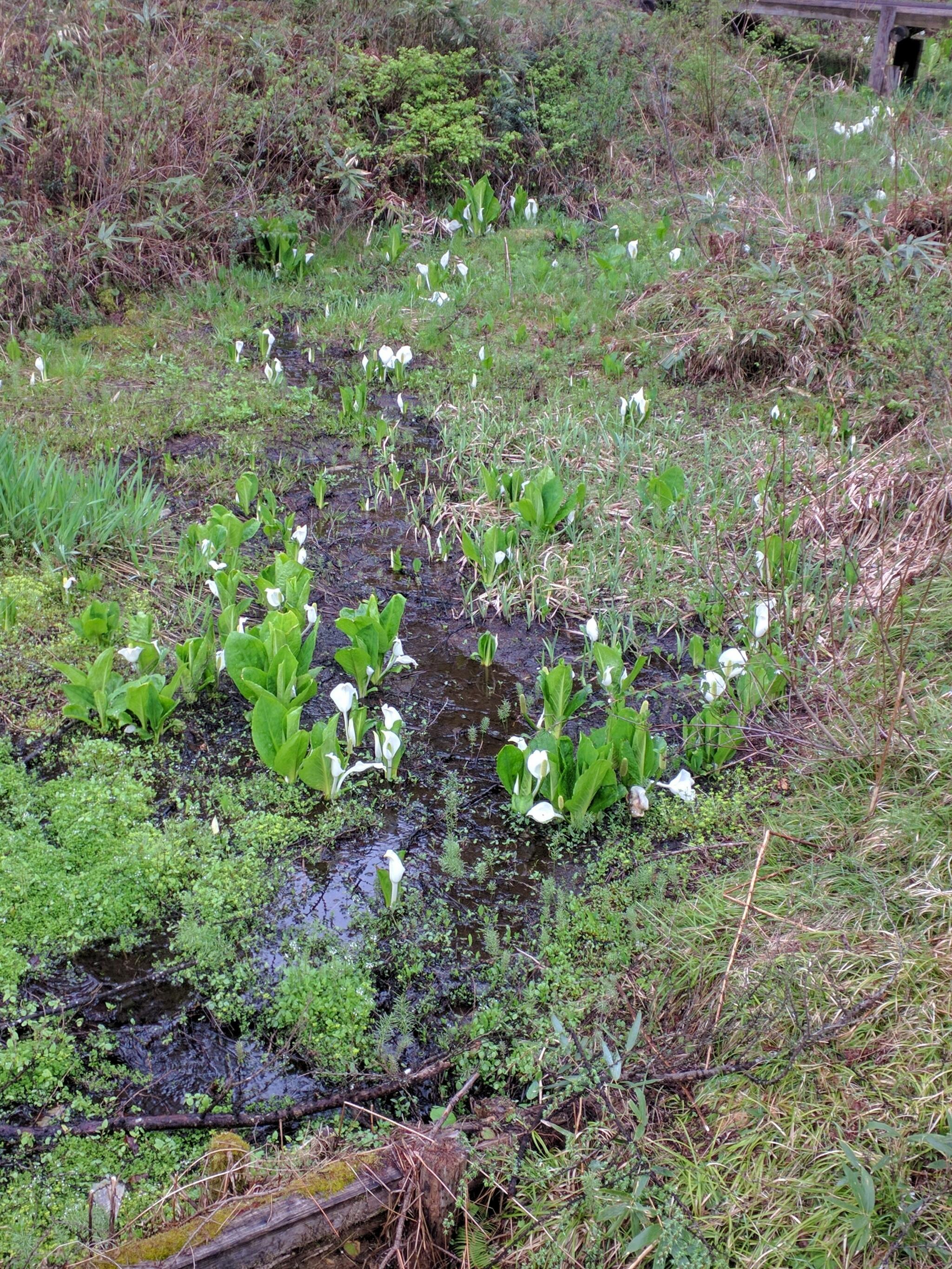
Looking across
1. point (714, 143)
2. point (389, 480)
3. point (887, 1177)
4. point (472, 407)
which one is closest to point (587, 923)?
point (887, 1177)

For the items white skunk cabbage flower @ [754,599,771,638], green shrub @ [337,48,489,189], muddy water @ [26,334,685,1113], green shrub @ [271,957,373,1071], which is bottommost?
muddy water @ [26,334,685,1113]

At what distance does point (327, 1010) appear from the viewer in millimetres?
2428

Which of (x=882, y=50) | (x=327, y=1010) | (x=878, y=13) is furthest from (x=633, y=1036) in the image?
(x=878, y=13)

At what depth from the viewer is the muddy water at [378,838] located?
7.75 ft

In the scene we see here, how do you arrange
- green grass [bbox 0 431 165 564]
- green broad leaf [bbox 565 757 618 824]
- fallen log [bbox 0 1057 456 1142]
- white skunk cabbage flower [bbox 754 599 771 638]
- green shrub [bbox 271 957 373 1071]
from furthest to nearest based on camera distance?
green grass [bbox 0 431 165 564], white skunk cabbage flower [bbox 754 599 771 638], green broad leaf [bbox 565 757 618 824], green shrub [bbox 271 957 373 1071], fallen log [bbox 0 1057 456 1142]

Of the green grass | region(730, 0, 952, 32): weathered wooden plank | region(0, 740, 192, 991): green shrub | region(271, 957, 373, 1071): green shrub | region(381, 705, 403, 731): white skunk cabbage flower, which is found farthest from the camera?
region(730, 0, 952, 32): weathered wooden plank

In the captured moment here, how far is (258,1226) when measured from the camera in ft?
5.69

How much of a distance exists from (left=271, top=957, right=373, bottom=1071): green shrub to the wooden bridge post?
480 inches

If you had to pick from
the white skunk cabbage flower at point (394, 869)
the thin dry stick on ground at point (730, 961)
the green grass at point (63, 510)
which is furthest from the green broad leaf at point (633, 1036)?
the green grass at point (63, 510)

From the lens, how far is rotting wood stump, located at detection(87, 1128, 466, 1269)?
1.71m

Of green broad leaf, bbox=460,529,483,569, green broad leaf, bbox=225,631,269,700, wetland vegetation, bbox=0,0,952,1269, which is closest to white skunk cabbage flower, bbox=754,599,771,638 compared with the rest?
wetland vegetation, bbox=0,0,952,1269

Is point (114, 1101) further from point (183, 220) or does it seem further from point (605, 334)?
point (183, 220)

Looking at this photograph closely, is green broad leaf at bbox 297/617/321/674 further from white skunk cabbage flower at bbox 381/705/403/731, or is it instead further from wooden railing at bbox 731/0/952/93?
wooden railing at bbox 731/0/952/93

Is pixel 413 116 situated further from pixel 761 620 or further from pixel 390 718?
pixel 390 718
